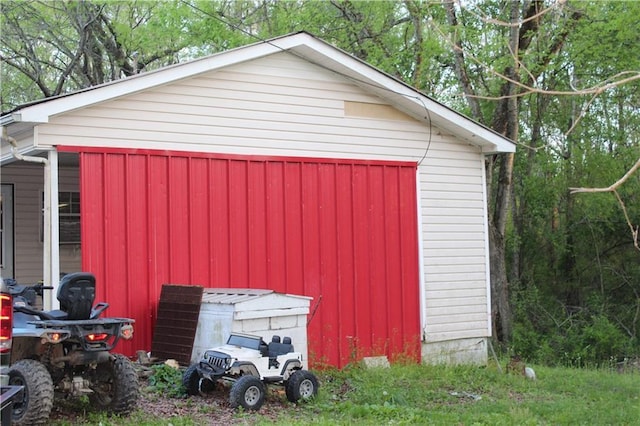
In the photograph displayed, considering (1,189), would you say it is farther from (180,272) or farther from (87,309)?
(87,309)

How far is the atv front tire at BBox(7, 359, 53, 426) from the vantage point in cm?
671

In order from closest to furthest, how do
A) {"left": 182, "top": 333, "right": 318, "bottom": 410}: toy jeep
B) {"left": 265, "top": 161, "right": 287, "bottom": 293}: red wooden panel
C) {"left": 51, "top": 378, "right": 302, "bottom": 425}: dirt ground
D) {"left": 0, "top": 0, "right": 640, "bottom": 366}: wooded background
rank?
1. {"left": 51, "top": 378, "right": 302, "bottom": 425}: dirt ground
2. {"left": 182, "top": 333, "right": 318, "bottom": 410}: toy jeep
3. {"left": 265, "top": 161, "right": 287, "bottom": 293}: red wooden panel
4. {"left": 0, "top": 0, "right": 640, "bottom": 366}: wooded background

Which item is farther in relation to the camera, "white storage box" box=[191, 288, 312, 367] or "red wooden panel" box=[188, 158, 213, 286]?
"red wooden panel" box=[188, 158, 213, 286]

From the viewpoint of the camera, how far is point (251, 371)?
845 cm

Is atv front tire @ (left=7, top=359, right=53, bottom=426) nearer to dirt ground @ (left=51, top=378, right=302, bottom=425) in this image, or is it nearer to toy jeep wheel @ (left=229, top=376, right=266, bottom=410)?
dirt ground @ (left=51, top=378, right=302, bottom=425)

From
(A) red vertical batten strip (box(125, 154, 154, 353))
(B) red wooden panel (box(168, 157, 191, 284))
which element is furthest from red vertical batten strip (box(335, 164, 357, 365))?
(A) red vertical batten strip (box(125, 154, 154, 353))

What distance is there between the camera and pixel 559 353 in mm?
21203

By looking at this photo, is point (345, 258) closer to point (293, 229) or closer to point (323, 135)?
point (293, 229)

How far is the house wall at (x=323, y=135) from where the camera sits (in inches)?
412

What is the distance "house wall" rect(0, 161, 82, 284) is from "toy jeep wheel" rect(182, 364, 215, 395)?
17.3 ft

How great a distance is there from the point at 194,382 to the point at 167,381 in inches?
22.2

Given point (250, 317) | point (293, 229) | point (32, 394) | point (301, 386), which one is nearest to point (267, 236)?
point (293, 229)

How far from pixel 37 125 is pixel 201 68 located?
230 centimetres

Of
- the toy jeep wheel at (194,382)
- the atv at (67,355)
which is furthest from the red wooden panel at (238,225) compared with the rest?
the atv at (67,355)
